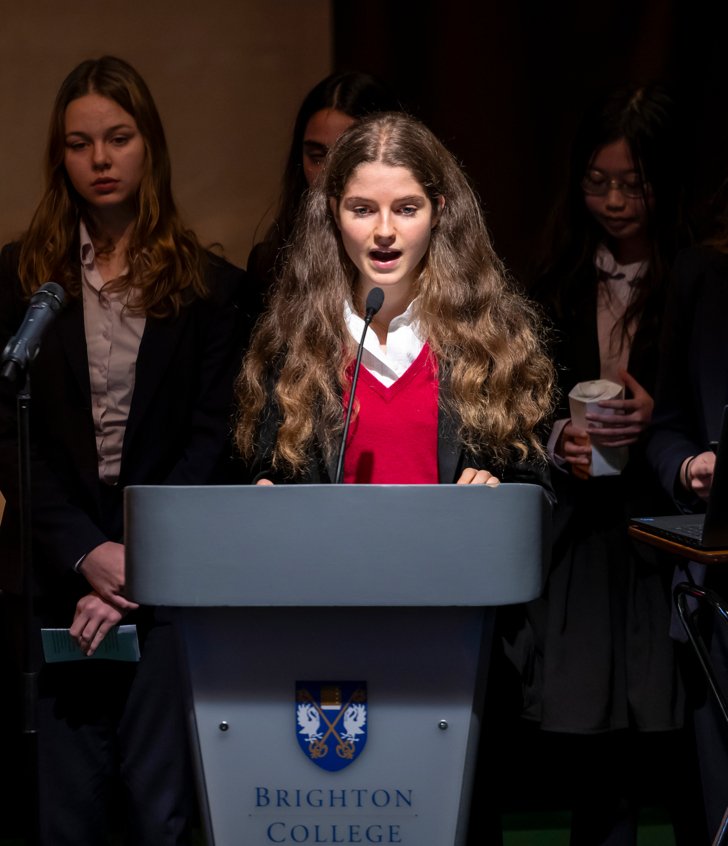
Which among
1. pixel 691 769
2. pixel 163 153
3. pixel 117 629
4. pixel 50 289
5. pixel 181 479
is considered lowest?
pixel 691 769

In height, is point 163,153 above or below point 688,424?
above

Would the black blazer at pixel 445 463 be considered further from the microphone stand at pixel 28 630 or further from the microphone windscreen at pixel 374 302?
the microphone stand at pixel 28 630

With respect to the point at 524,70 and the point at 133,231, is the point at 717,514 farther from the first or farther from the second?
the point at 524,70

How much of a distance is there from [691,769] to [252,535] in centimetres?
194

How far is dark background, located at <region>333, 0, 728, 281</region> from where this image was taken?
3738mm

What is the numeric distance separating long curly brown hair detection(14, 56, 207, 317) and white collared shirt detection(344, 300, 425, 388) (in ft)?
2.03

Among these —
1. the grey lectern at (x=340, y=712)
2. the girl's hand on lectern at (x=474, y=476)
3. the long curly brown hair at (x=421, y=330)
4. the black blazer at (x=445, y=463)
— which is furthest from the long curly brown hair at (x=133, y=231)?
the grey lectern at (x=340, y=712)

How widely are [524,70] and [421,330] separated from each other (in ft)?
5.60

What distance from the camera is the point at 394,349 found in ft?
7.70

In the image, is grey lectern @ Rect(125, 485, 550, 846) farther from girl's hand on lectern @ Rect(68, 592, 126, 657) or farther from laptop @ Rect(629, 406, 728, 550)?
girl's hand on lectern @ Rect(68, 592, 126, 657)

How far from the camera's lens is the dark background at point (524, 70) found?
3.74 m

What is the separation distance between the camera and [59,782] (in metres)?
2.69

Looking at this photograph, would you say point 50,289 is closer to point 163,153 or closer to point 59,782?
point 163,153

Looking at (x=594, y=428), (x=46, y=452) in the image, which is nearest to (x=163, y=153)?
(x=46, y=452)
